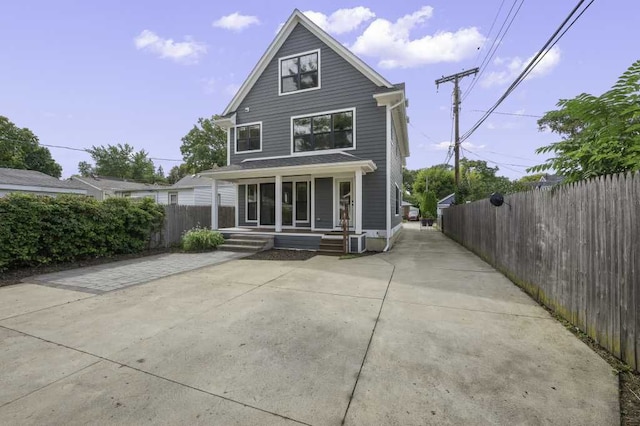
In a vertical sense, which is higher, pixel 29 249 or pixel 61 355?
pixel 29 249

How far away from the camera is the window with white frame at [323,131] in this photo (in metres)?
11.1

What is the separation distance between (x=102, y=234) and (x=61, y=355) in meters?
6.77

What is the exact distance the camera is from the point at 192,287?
5.57 m

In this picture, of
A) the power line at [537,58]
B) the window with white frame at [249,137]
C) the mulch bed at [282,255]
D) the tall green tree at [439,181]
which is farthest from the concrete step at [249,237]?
the tall green tree at [439,181]

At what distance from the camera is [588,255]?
3.38 meters

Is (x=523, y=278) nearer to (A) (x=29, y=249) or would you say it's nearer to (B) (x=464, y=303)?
(B) (x=464, y=303)

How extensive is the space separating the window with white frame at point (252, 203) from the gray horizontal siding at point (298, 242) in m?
3.05

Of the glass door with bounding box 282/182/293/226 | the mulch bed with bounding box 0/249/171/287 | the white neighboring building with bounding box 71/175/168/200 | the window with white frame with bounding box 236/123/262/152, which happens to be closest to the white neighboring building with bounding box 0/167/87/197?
the white neighboring building with bounding box 71/175/168/200

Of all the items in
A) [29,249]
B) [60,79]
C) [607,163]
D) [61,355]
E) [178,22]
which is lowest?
[61,355]

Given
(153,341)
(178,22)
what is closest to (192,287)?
(153,341)

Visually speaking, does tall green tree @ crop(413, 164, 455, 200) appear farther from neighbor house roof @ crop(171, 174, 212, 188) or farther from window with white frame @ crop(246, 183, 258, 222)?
window with white frame @ crop(246, 183, 258, 222)

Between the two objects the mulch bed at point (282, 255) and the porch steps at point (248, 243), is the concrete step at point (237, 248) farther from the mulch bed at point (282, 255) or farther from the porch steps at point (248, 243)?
the mulch bed at point (282, 255)

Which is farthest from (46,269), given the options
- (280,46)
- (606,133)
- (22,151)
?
(22,151)

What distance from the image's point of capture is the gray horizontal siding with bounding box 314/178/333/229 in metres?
11.6
